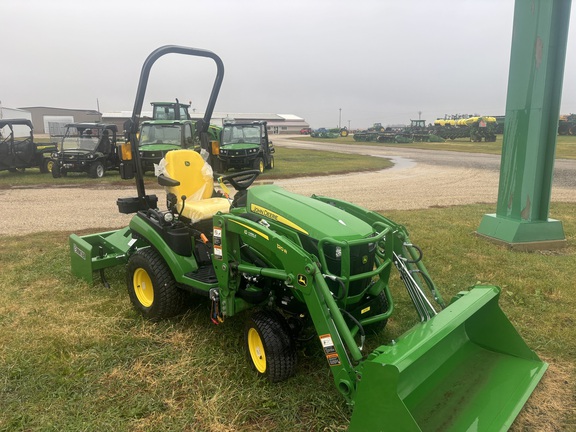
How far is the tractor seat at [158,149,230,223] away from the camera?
3.81 m

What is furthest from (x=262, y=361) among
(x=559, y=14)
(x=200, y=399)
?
(x=559, y=14)

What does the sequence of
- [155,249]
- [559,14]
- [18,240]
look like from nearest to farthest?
[155,249] → [559,14] → [18,240]

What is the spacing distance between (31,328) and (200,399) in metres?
1.75

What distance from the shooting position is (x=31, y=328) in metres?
3.56

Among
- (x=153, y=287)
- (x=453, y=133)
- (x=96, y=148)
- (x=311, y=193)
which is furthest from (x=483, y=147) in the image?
(x=153, y=287)

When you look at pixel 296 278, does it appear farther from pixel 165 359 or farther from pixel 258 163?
pixel 258 163

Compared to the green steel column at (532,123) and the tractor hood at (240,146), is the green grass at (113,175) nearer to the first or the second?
the tractor hood at (240,146)

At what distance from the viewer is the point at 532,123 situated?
5.70m

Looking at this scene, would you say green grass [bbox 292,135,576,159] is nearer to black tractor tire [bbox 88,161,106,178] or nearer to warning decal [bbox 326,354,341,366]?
black tractor tire [bbox 88,161,106,178]

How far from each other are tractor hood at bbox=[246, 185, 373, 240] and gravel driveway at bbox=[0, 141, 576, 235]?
473cm

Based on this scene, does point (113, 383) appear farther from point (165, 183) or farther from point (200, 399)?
point (165, 183)

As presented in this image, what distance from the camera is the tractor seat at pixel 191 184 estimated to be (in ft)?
12.5

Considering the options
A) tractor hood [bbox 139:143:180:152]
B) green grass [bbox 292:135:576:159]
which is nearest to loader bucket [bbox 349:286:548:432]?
tractor hood [bbox 139:143:180:152]

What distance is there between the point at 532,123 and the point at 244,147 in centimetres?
1142
